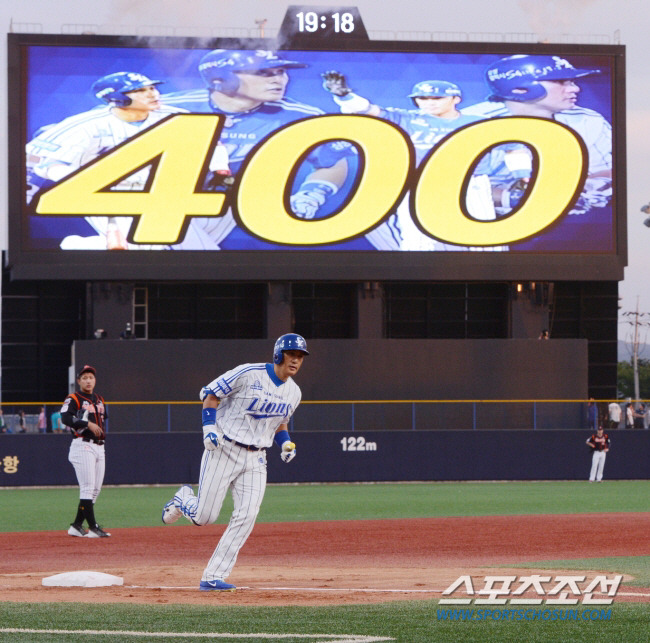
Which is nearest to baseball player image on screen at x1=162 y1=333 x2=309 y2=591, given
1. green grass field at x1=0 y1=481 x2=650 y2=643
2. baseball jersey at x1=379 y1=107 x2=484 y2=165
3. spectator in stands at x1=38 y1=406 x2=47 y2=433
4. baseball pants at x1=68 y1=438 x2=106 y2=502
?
green grass field at x1=0 y1=481 x2=650 y2=643

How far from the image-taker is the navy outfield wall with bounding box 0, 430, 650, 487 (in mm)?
29844

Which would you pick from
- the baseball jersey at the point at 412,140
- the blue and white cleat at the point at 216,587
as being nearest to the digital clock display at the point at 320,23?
the baseball jersey at the point at 412,140

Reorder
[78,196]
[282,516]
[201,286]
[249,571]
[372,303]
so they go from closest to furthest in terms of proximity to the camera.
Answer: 1. [249,571]
2. [282,516]
3. [78,196]
4. [372,303]
5. [201,286]

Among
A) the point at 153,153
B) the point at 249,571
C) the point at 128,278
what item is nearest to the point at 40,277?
the point at 128,278

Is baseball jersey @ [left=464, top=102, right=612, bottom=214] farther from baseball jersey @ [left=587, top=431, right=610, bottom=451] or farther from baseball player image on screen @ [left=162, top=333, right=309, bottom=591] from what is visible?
baseball player image on screen @ [left=162, top=333, right=309, bottom=591]

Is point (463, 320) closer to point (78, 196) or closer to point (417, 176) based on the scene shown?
point (417, 176)

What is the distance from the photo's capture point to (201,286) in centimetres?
3603

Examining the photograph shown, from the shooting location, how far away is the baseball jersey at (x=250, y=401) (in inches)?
346

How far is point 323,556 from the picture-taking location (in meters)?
13.0

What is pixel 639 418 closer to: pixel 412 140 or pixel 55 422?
pixel 412 140

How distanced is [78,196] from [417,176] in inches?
352

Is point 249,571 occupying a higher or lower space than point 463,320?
lower

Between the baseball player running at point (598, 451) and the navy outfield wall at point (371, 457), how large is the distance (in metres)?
0.99

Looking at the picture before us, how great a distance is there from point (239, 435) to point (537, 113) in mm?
25471
